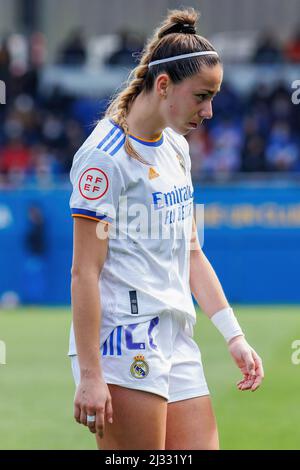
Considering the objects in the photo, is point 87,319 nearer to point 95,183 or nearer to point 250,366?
point 95,183

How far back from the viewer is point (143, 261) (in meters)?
3.98

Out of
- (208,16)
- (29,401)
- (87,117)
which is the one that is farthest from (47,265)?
(208,16)

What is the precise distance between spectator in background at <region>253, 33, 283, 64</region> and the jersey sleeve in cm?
1851

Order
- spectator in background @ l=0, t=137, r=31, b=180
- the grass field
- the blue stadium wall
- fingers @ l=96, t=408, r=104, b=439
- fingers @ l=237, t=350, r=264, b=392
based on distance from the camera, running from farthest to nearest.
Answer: spectator in background @ l=0, t=137, r=31, b=180 → the blue stadium wall → the grass field → fingers @ l=237, t=350, r=264, b=392 → fingers @ l=96, t=408, r=104, b=439

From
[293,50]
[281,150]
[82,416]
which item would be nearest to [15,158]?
[281,150]

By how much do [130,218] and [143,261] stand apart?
0.18 meters

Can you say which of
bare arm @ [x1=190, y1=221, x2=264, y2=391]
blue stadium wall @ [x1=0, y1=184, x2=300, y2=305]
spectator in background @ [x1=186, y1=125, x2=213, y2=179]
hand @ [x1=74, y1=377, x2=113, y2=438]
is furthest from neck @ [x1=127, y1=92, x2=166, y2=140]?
spectator in background @ [x1=186, y1=125, x2=213, y2=179]

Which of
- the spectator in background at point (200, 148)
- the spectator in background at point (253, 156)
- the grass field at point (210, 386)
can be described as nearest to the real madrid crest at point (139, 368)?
the grass field at point (210, 386)

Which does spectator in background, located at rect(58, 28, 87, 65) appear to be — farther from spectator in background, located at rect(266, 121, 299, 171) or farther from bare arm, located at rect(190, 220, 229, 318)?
bare arm, located at rect(190, 220, 229, 318)

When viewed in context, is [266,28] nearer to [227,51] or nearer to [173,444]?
[227,51]

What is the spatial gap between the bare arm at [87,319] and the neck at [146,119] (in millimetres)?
450

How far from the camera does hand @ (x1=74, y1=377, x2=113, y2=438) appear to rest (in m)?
3.75

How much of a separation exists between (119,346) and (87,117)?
17.9m

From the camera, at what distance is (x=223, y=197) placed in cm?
Answer: 1744
